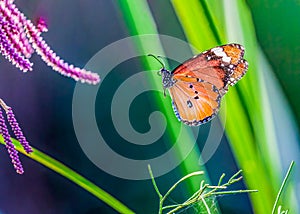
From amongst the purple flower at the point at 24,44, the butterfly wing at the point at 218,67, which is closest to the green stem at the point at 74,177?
the purple flower at the point at 24,44

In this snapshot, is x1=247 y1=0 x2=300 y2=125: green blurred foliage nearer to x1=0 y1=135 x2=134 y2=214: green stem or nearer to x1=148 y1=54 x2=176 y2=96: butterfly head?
x1=148 y1=54 x2=176 y2=96: butterfly head

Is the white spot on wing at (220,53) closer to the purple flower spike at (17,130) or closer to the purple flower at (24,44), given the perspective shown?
the purple flower at (24,44)

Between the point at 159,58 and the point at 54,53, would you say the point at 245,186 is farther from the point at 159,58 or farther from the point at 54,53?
the point at 54,53

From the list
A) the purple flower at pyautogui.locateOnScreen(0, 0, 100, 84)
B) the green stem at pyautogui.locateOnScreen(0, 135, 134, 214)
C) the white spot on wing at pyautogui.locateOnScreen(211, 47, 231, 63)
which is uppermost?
the purple flower at pyautogui.locateOnScreen(0, 0, 100, 84)

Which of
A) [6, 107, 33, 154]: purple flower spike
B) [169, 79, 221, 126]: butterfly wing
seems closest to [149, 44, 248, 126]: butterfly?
[169, 79, 221, 126]: butterfly wing

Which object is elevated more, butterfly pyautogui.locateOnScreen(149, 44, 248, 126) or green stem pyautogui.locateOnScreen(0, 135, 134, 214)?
butterfly pyautogui.locateOnScreen(149, 44, 248, 126)
